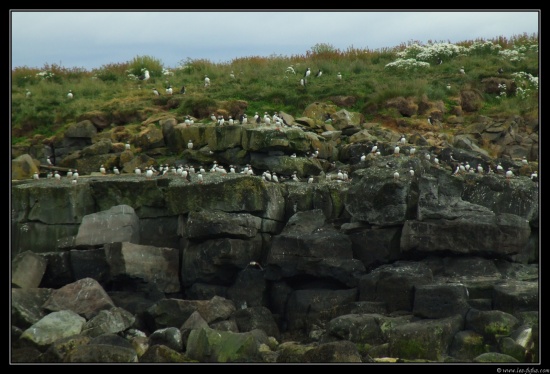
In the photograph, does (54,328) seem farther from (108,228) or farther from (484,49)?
(484,49)

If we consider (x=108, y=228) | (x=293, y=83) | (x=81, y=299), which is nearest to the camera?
(x=81, y=299)

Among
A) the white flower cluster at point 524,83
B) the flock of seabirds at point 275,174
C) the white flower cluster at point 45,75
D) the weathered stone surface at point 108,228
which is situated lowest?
the weathered stone surface at point 108,228

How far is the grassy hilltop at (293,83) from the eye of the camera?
40562mm

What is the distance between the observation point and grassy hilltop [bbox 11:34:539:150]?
133 ft

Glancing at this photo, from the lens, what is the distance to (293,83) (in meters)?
44.0

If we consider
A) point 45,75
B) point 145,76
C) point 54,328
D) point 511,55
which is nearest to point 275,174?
point 54,328

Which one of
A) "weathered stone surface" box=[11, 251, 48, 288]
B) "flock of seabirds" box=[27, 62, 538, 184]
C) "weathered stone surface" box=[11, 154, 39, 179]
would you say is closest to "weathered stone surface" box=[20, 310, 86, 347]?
"weathered stone surface" box=[11, 251, 48, 288]

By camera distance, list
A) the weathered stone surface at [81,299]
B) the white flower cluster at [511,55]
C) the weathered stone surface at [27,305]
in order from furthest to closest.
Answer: the white flower cluster at [511,55] → the weathered stone surface at [81,299] → the weathered stone surface at [27,305]

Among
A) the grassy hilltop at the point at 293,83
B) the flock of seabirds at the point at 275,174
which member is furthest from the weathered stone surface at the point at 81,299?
the grassy hilltop at the point at 293,83

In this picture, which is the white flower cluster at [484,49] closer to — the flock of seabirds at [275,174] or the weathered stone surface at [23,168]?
the flock of seabirds at [275,174]

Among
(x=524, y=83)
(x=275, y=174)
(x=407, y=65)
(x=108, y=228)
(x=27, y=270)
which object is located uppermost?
(x=407, y=65)

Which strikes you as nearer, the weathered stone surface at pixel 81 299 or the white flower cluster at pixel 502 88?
the weathered stone surface at pixel 81 299

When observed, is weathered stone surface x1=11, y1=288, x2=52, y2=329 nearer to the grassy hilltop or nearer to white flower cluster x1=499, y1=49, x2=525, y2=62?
the grassy hilltop

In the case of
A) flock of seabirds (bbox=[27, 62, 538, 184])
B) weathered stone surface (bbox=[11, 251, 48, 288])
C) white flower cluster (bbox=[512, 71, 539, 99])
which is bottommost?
weathered stone surface (bbox=[11, 251, 48, 288])
